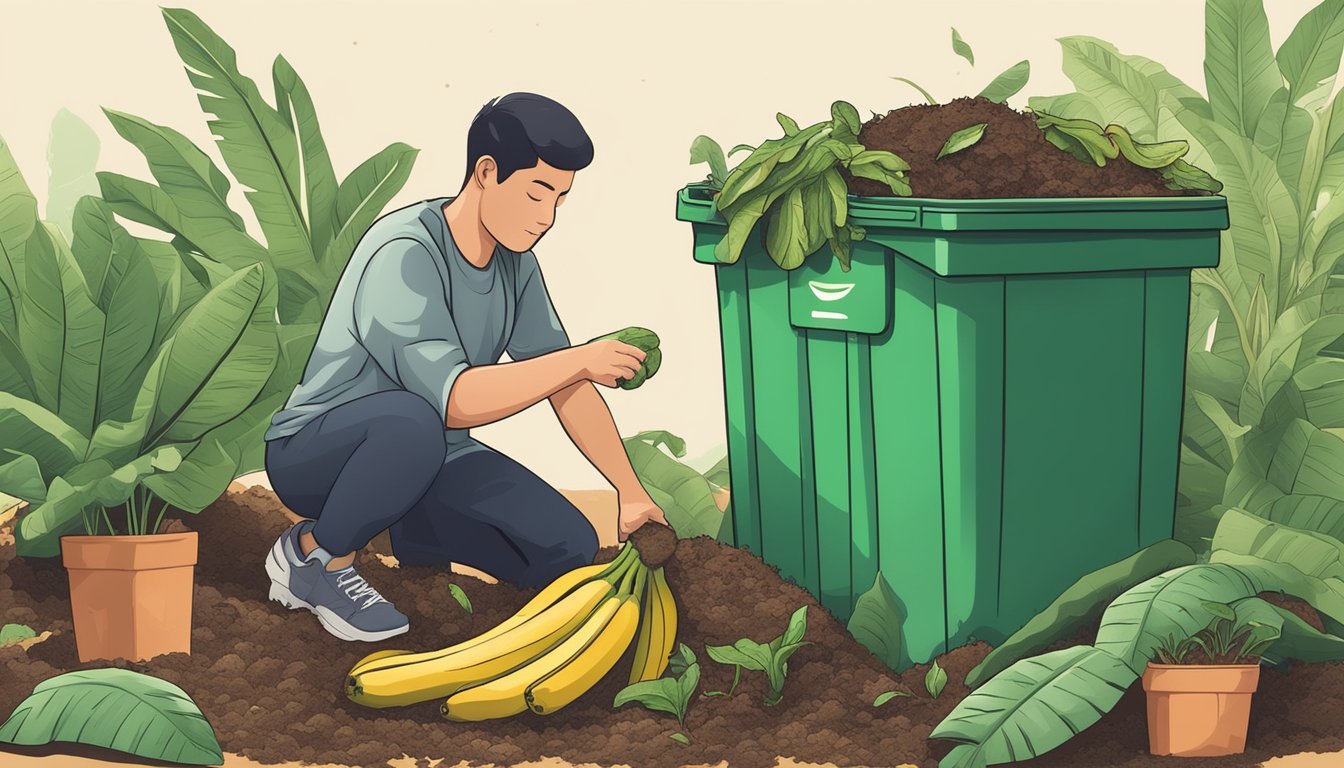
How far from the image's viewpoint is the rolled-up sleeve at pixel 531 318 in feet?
15.7

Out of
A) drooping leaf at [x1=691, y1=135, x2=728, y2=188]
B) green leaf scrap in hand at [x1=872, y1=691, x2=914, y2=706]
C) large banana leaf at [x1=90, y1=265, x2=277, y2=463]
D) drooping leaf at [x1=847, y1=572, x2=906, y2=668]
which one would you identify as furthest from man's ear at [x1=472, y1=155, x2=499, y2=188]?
green leaf scrap in hand at [x1=872, y1=691, x2=914, y2=706]

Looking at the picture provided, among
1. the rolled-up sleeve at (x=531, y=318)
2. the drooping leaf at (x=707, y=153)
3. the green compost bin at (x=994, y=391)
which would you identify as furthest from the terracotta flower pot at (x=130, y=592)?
the drooping leaf at (x=707, y=153)

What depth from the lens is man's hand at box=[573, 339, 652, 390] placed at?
4.27 metres

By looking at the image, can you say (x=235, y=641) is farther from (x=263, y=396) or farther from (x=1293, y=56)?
(x=1293, y=56)

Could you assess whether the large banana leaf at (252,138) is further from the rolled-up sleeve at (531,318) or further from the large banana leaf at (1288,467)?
the large banana leaf at (1288,467)

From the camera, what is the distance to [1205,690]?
3979 millimetres

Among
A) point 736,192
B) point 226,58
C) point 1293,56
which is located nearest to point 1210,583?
point 736,192

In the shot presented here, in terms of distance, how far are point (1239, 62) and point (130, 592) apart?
3.60m

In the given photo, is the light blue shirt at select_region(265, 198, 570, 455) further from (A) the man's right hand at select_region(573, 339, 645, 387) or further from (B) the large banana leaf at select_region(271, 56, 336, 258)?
(B) the large banana leaf at select_region(271, 56, 336, 258)

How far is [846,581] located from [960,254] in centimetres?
100

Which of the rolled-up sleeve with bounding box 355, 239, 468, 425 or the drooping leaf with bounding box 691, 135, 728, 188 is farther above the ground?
the drooping leaf with bounding box 691, 135, 728, 188

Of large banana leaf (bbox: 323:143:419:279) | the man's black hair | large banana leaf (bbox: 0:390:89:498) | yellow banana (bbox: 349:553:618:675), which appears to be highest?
the man's black hair

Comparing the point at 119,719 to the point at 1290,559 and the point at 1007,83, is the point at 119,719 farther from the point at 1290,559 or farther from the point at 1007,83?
the point at 1007,83

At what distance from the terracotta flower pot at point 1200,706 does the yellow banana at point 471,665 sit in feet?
4.45
